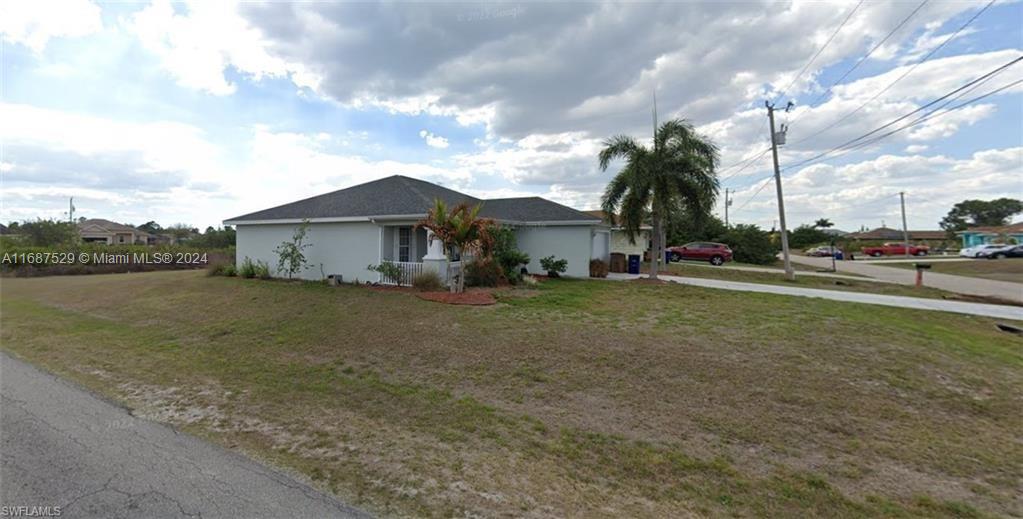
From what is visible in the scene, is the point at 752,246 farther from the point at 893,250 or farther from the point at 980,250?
the point at 893,250

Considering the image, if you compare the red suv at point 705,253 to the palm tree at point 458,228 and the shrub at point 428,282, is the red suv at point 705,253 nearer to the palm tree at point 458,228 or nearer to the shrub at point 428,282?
the shrub at point 428,282

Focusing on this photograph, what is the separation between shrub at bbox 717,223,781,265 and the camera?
32062 mm

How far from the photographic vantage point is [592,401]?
477 cm

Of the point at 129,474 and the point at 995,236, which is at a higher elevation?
the point at 995,236

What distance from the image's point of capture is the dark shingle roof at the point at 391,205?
13.9 m

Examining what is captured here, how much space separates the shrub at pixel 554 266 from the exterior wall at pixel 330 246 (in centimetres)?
672

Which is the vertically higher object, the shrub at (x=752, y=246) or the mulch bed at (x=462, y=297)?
the shrub at (x=752, y=246)

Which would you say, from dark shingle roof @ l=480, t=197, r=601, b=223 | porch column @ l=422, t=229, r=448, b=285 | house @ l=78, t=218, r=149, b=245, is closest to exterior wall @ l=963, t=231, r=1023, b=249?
dark shingle roof @ l=480, t=197, r=601, b=223

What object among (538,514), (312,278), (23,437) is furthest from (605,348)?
(312,278)

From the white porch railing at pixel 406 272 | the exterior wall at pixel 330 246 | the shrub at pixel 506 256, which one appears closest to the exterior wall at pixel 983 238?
the shrub at pixel 506 256

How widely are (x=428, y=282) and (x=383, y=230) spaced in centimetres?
284

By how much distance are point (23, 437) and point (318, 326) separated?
4562 millimetres

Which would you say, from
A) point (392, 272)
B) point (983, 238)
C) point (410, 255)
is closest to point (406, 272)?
point (392, 272)

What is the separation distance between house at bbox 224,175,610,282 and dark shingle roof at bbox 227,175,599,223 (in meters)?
0.03
